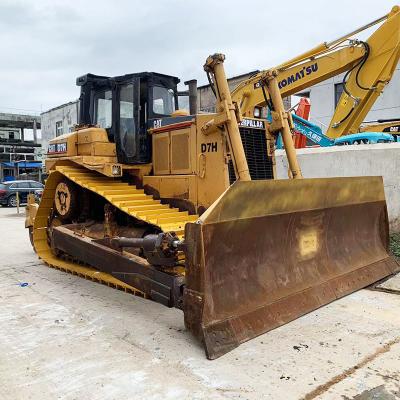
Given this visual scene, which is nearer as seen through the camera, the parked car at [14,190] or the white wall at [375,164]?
the white wall at [375,164]

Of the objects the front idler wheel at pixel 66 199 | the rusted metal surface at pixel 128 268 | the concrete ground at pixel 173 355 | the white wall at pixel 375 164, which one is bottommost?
the concrete ground at pixel 173 355

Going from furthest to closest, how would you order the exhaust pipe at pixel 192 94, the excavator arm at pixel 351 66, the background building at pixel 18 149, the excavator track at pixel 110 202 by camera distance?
the background building at pixel 18 149 < the excavator arm at pixel 351 66 < the exhaust pipe at pixel 192 94 < the excavator track at pixel 110 202

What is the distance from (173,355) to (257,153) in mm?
2864

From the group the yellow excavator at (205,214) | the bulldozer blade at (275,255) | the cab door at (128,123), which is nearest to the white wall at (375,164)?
the yellow excavator at (205,214)

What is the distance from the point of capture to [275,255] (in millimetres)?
4406

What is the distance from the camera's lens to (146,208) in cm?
527

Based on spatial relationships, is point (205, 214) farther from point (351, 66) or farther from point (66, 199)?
point (351, 66)

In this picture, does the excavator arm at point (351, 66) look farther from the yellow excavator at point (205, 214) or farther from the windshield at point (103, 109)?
the windshield at point (103, 109)

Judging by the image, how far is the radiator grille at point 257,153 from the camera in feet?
17.4

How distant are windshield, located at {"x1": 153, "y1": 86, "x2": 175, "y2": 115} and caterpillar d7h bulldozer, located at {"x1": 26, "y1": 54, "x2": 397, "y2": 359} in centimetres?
2

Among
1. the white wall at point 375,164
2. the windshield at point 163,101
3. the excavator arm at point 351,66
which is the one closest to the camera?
the windshield at point 163,101

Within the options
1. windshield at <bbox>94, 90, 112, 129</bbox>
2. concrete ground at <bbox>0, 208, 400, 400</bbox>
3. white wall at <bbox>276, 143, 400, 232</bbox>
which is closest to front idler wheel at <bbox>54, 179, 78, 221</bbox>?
windshield at <bbox>94, 90, 112, 129</bbox>

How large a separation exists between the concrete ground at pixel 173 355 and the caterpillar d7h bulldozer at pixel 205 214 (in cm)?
23

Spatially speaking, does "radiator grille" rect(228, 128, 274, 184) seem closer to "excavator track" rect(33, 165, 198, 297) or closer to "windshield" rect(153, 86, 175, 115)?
"excavator track" rect(33, 165, 198, 297)
